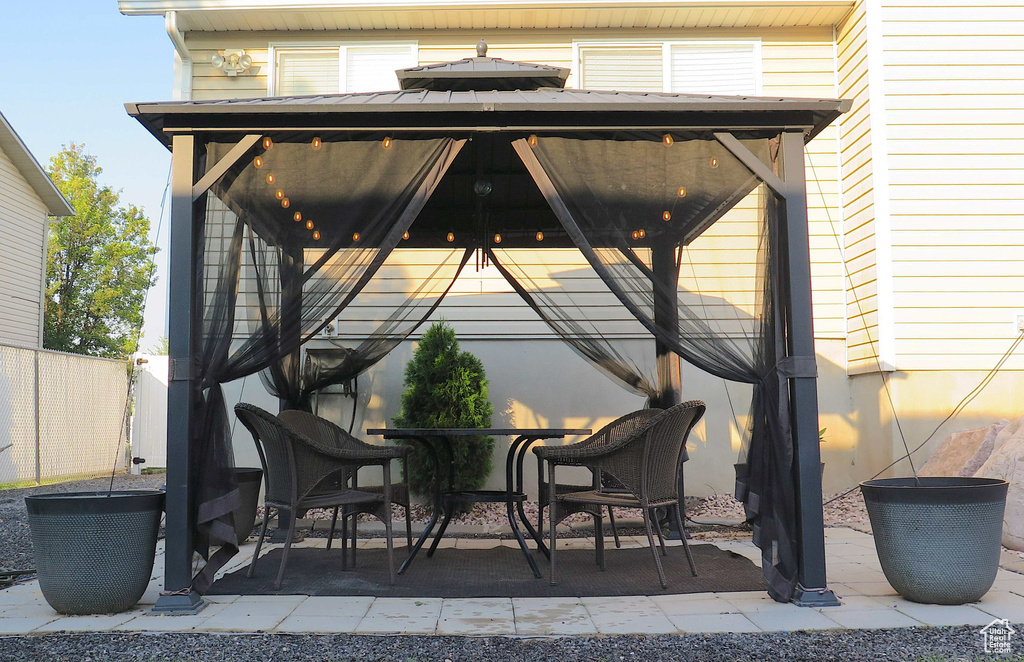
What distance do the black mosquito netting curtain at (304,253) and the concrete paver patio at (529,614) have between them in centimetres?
37

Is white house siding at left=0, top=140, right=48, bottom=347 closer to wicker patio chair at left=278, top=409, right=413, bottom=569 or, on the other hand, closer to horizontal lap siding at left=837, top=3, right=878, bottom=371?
wicker patio chair at left=278, top=409, right=413, bottom=569

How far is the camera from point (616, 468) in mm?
3955

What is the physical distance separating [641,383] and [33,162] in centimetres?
1327

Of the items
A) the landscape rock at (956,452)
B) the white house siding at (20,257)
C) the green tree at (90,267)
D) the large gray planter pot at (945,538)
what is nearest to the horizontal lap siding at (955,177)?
the landscape rock at (956,452)

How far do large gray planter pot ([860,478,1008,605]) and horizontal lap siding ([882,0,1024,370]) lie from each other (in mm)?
3148

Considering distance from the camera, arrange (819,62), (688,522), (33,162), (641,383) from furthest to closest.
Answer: (33,162) → (819,62) → (688,522) → (641,383)

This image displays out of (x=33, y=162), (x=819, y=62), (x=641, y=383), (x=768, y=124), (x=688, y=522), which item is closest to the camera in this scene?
(x=768, y=124)

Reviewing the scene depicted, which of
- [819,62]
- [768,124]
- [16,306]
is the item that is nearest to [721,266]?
[768,124]

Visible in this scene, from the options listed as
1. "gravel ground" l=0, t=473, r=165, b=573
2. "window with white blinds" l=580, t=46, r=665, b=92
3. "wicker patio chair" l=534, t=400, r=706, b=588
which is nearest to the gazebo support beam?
"wicker patio chair" l=534, t=400, r=706, b=588

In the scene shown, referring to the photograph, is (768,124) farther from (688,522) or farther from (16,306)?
(16,306)

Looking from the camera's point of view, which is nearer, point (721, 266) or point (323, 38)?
point (721, 266)

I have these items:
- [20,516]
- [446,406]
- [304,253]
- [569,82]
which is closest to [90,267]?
[20,516]

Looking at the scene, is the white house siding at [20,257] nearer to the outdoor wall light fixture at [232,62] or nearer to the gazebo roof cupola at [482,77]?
the outdoor wall light fixture at [232,62]

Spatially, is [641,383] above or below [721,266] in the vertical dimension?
below
